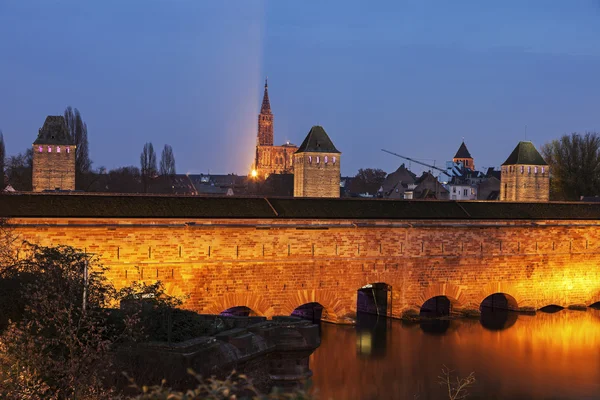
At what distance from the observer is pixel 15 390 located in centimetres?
964

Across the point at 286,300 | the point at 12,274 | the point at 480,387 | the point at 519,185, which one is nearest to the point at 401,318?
the point at 286,300

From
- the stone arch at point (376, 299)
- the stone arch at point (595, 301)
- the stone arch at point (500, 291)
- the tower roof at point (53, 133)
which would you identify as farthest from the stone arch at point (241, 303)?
the tower roof at point (53, 133)

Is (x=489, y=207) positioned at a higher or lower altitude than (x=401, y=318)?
higher

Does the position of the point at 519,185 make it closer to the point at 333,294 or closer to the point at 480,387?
the point at 333,294

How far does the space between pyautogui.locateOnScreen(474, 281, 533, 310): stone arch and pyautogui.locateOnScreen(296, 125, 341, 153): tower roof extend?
1896 centimetres

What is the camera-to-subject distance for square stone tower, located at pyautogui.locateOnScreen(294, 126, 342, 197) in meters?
45.2

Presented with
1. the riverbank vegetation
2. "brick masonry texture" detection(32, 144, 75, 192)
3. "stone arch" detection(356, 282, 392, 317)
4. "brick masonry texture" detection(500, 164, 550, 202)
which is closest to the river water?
"stone arch" detection(356, 282, 392, 317)

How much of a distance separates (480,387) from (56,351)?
12.9 metres

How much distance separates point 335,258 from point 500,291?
23.9 ft

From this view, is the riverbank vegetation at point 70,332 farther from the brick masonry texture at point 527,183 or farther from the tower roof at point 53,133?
the brick masonry texture at point 527,183

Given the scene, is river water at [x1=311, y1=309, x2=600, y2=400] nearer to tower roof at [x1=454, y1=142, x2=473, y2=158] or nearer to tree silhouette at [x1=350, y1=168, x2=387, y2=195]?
tree silhouette at [x1=350, y1=168, x2=387, y2=195]

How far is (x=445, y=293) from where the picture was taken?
92.1ft

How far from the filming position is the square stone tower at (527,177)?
5056 cm

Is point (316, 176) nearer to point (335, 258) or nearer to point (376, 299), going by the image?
point (376, 299)
